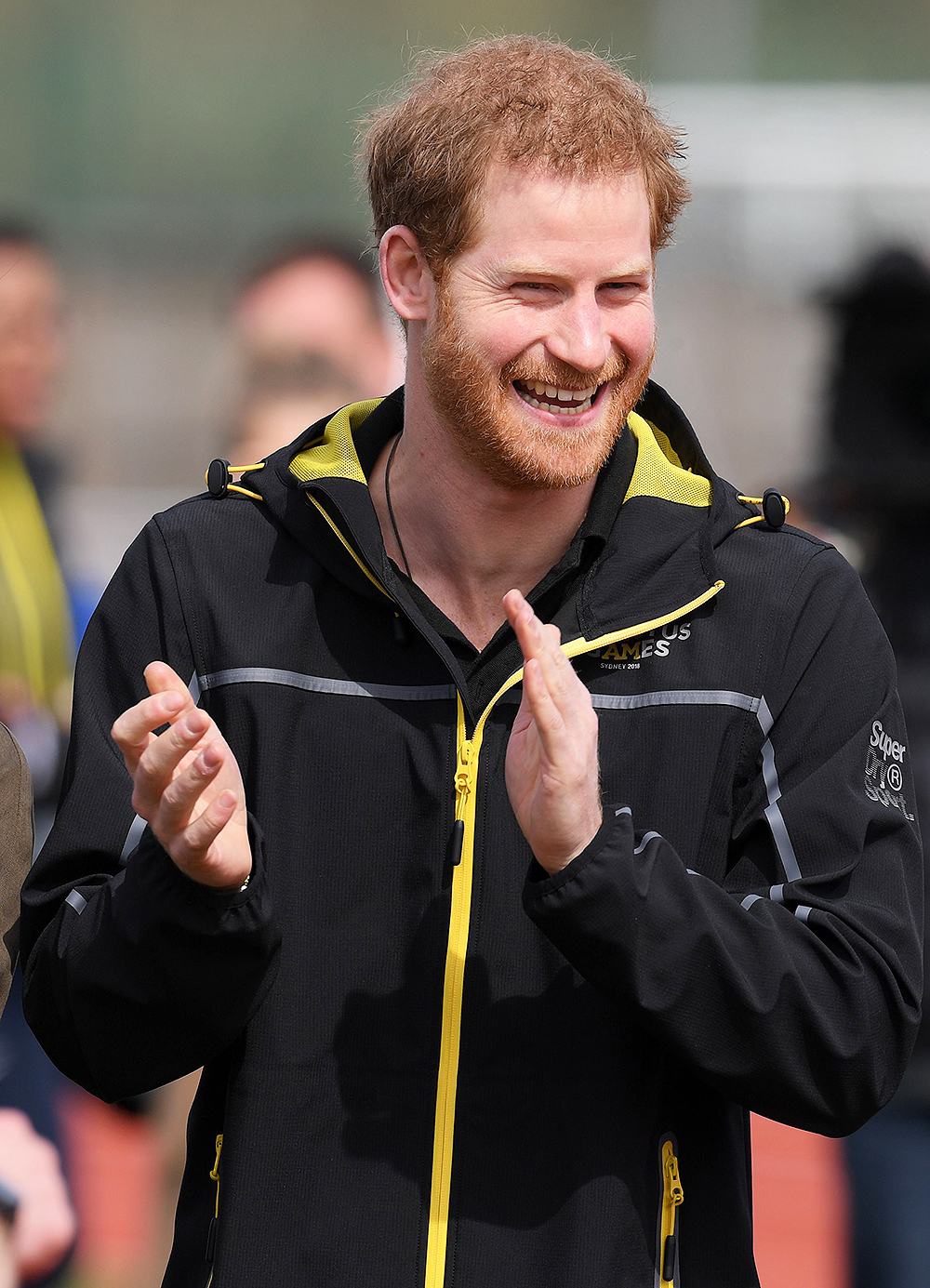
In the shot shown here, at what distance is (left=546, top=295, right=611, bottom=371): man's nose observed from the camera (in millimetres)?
1630

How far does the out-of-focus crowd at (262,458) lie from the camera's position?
3.21 meters

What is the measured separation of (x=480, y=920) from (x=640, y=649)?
1.07 feet

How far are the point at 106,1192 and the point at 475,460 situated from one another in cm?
229

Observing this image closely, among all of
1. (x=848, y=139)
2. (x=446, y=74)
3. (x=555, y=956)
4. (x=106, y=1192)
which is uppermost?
(x=848, y=139)

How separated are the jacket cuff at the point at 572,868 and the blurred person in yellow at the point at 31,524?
181cm

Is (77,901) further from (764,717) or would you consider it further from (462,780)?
(764,717)

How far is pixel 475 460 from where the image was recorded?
1740 millimetres

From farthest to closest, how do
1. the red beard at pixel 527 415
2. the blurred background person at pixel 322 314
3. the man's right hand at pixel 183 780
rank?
the blurred background person at pixel 322 314
the red beard at pixel 527 415
the man's right hand at pixel 183 780

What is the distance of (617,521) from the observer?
1.77m

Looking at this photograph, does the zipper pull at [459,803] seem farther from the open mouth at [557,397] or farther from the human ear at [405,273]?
the human ear at [405,273]

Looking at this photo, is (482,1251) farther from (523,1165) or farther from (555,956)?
(555,956)

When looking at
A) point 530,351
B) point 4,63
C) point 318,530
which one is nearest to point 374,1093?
point 318,530

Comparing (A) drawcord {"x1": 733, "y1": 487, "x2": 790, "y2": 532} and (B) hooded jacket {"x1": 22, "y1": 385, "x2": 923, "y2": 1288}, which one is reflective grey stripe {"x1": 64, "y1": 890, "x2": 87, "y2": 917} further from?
(A) drawcord {"x1": 733, "y1": 487, "x2": 790, "y2": 532}

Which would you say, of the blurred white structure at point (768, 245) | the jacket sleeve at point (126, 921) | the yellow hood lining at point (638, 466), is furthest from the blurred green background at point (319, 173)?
the jacket sleeve at point (126, 921)
